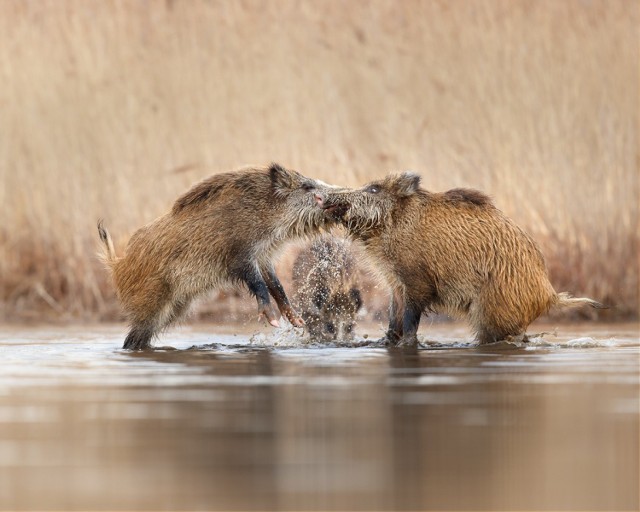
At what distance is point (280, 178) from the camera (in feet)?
33.9

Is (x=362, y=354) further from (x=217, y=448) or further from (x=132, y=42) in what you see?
(x=132, y=42)

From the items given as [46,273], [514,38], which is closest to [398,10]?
[514,38]

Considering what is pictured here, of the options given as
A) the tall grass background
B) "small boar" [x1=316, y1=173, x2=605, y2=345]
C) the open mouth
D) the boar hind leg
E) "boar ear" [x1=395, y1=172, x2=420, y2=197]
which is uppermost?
the tall grass background

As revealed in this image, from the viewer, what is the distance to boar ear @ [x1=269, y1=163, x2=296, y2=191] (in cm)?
1032

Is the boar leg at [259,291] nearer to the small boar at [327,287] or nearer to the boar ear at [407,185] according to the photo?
the small boar at [327,287]

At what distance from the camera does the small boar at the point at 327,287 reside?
11.0 meters

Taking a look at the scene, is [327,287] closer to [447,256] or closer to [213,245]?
[213,245]

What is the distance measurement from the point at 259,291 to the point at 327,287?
122cm

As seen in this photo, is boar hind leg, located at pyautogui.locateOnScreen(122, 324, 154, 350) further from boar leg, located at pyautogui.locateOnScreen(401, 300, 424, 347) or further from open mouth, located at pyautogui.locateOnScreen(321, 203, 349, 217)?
boar leg, located at pyautogui.locateOnScreen(401, 300, 424, 347)

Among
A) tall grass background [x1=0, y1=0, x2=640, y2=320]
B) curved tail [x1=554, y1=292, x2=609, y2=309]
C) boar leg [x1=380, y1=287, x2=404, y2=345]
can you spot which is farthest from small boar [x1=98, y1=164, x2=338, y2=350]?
tall grass background [x1=0, y1=0, x2=640, y2=320]

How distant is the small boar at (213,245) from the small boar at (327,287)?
22.4 inches

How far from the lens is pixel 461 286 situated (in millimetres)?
9672

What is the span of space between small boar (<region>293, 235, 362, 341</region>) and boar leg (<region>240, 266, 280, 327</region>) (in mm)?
1016

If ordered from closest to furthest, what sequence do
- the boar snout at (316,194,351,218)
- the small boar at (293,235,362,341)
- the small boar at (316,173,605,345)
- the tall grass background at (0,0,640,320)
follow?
the small boar at (316,173,605,345) < the boar snout at (316,194,351,218) < the small boar at (293,235,362,341) < the tall grass background at (0,0,640,320)
